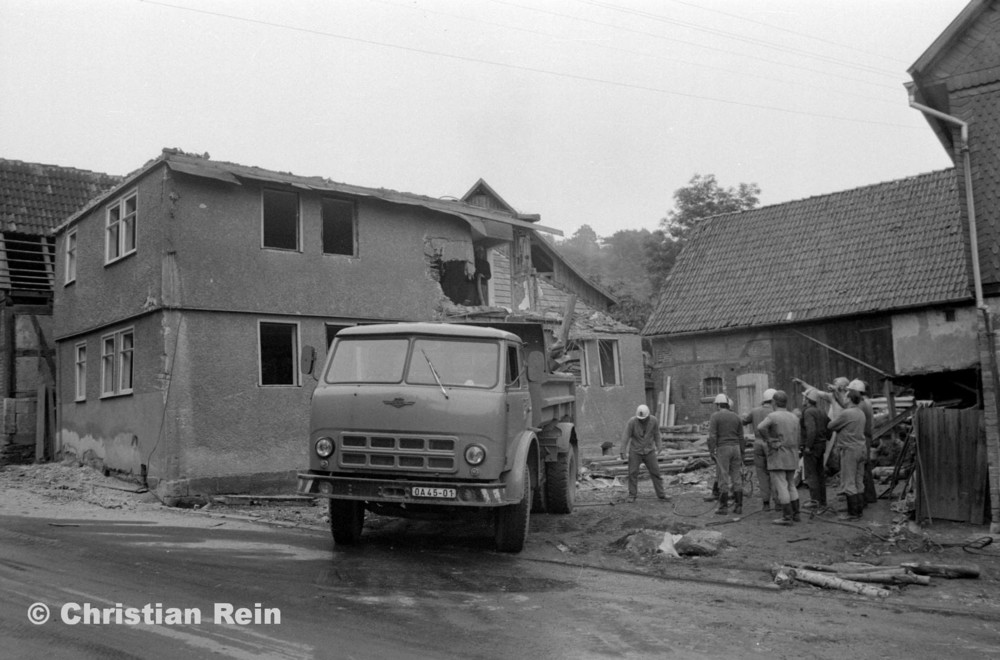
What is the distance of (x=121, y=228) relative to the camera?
52.8 feet

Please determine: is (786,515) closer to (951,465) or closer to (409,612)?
(951,465)

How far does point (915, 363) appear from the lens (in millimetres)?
21469

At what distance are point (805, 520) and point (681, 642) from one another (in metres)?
6.21

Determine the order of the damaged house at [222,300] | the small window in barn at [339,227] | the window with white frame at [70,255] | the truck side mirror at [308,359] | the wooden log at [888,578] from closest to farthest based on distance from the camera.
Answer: the wooden log at [888,578]
the truck side mirror at [308,359]
the damaged house at [222,300]
the small window in barn at [339,227]
the window with white frame at [70,255]

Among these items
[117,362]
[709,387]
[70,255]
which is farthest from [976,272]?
[70,255]

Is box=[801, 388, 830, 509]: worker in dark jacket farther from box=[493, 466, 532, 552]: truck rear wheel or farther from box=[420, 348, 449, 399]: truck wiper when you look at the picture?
box=[420, 348, 449, 399]: truck wiper

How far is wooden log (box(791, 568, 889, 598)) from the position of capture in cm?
771

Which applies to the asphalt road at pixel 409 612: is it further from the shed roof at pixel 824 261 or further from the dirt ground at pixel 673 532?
the shed roof at pixel 824 261

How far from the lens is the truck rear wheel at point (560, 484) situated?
12.1 metres

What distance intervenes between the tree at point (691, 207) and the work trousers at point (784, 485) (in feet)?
95.7

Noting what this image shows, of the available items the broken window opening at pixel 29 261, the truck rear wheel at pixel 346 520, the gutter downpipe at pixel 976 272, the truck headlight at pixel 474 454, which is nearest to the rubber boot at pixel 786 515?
the gutter downpipe at pixel 976 272

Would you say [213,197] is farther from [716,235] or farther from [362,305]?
[716,235]

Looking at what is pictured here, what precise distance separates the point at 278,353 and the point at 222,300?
1.48 m

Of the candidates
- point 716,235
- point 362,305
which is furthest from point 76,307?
point 716,235
